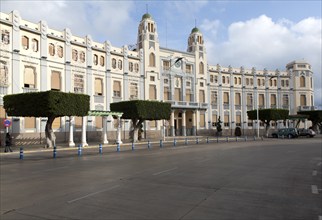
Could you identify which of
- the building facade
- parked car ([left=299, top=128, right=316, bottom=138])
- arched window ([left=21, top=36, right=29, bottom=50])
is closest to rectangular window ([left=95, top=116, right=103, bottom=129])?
the building facade

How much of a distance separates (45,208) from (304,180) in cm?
881

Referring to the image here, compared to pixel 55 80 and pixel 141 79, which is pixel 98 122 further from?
pixel 141 79

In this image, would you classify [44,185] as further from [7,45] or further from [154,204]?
[7,45]

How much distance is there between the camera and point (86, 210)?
7.15 metres

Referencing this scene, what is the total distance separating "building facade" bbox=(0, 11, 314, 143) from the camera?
36438 mm

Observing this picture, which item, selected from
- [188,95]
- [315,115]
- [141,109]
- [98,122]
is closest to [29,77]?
[98,122]

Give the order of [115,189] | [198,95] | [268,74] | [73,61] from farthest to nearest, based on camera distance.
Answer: [268,74] < [198,95] < [73,61] < [115,189]

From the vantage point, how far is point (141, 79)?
53.4 metres

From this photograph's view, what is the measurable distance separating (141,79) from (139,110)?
15.3 m

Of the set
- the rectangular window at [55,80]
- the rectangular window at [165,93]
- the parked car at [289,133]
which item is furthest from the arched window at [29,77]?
the parked car at [289,133]

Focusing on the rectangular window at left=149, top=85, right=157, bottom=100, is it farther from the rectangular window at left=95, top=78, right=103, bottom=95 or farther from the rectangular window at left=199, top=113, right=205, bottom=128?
the rectangular window at left=199, top=113, right=205, bottom=128

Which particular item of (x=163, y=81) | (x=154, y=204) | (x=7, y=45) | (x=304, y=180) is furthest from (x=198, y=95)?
(x=154, y=204)

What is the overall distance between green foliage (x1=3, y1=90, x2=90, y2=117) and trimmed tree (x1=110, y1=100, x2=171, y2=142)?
29.7ft

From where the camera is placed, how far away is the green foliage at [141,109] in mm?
39125
